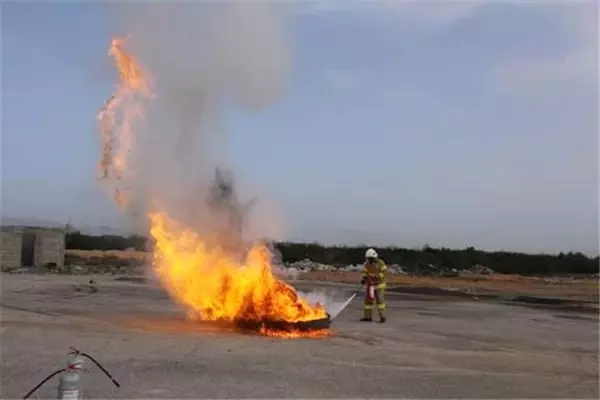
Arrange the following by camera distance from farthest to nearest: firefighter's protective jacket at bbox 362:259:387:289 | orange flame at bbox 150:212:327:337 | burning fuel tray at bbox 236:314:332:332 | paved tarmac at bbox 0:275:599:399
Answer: firefighter's protective jacket at bbox 362:259:387:289 < orange flame at bbox 150:212:327:337 < burning fuel tray at bbox 236:314:332:332 < paved tarmac at bbox 0:275:599:399

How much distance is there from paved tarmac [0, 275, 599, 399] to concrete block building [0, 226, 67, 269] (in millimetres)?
24225

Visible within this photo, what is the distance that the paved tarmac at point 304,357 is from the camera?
29.4 ft

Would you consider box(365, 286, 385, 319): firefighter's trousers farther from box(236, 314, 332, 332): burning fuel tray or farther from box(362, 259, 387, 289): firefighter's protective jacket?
box(236, 314, 332, 332): burning fuel tray

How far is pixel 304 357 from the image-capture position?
36.8 feet

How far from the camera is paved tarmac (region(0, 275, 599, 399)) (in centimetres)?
897

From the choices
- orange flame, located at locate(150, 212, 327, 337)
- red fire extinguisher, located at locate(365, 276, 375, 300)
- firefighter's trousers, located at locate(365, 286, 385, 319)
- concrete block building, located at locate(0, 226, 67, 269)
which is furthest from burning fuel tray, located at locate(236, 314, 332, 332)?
concrete block building, located at locate(0, 226, 67, 269)

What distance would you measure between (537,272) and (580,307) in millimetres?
38127

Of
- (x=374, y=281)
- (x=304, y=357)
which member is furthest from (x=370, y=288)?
(x=304, y=357)

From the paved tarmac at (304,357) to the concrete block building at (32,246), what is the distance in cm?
2422

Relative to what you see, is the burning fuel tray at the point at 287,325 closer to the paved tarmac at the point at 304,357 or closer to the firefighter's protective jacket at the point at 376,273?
the paved tarmac at the point at 304,357

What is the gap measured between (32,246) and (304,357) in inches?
1451

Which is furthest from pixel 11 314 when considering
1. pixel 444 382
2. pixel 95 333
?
pixel 444 382

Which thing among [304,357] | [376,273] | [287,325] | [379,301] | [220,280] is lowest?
[304,357]

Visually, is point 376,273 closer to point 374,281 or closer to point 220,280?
point 374,281
